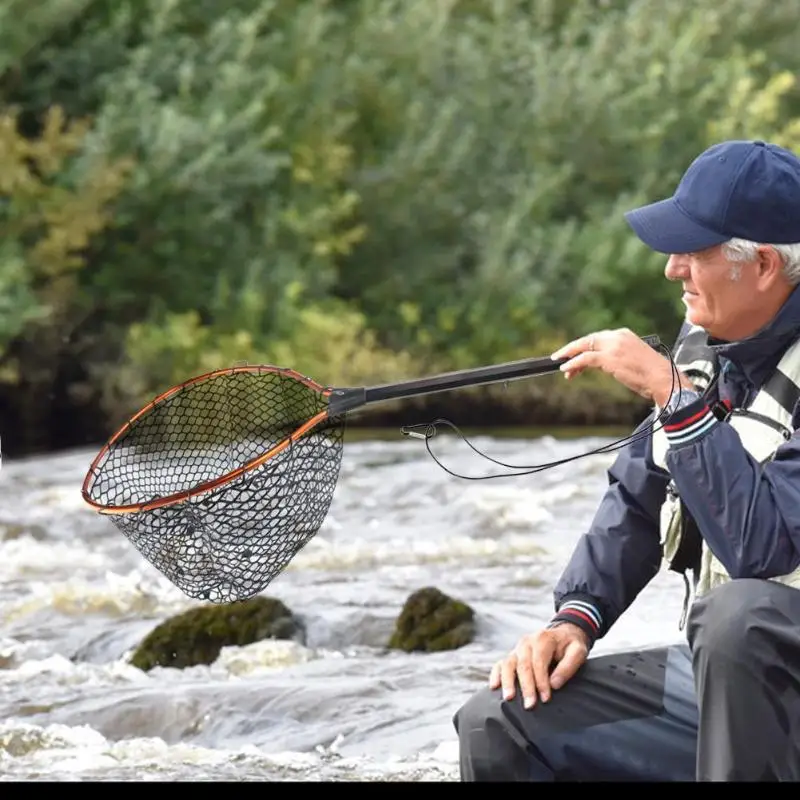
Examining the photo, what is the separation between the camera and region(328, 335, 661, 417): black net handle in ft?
5.92

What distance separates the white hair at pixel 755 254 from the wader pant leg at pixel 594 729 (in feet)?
1.50

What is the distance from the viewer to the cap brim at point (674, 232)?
1.82m

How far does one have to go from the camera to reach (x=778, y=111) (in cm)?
592

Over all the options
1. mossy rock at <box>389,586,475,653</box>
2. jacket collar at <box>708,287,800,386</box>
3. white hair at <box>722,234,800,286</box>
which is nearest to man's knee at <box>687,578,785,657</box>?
jacket collar at <box>708,287,800,386</box>

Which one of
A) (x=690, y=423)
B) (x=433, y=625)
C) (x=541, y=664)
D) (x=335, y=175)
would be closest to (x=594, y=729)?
(x=541, y=664)

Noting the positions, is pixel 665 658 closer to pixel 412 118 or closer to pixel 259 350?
pixel 259 350

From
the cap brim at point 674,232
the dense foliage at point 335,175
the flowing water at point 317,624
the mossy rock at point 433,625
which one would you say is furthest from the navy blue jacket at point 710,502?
the dense foliage at point 335,175

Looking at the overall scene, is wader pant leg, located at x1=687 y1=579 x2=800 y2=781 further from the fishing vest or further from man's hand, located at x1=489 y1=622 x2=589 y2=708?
man's hand, located at x1=489 y1=622 x2=589 y2=708

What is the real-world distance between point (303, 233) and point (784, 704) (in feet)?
17.0

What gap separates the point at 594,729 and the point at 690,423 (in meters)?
0.38

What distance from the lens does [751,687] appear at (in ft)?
5.22

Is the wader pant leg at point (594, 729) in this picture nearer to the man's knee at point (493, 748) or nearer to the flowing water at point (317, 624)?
the man's knee at point (493, 748)

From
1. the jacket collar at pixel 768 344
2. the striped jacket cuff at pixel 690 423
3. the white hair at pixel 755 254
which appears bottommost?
the striped jacket cuff at pixel 690 423

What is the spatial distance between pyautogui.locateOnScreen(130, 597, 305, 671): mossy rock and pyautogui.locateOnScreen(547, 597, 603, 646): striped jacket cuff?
7.35 ft
